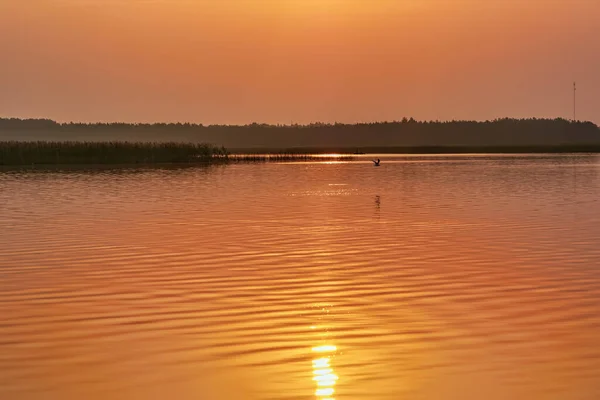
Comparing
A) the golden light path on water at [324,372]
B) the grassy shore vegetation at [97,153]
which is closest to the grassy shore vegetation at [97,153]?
the grassy shore vegetation at [97,153]

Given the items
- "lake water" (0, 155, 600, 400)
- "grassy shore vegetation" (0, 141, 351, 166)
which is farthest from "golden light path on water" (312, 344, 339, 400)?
"grassy shore vegetation" (0, 141, 351, 166)

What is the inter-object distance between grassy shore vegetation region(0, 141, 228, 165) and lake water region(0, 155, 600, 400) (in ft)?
145

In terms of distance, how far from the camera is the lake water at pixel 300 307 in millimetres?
9461

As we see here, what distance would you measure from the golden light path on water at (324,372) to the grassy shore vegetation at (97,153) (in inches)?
2489

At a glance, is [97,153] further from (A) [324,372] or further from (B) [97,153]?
(A) [324,372]

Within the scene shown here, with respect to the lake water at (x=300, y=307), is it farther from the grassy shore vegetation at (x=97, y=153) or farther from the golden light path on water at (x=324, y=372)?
the grassy shore vegetation at (x=97, y=153)

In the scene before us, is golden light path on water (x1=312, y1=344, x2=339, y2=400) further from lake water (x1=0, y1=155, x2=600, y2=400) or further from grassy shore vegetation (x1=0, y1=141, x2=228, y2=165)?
grassy shore vegetation (x1=0, y1=141, x2=228, y2=165)

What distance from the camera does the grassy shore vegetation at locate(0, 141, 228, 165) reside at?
233ft

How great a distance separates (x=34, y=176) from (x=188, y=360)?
47.1 metres

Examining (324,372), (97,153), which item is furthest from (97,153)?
(324,372)

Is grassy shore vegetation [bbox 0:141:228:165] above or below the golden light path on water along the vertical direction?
above

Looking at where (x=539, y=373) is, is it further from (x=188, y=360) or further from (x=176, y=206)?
(x=176, y=206)

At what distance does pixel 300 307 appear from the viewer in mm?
13102

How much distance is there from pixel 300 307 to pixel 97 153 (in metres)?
63.4
